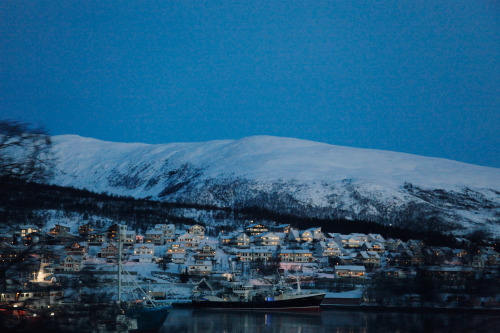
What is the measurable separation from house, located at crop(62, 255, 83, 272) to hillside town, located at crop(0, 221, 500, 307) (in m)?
0.10

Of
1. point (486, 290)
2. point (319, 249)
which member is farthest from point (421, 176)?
point (486, 290)

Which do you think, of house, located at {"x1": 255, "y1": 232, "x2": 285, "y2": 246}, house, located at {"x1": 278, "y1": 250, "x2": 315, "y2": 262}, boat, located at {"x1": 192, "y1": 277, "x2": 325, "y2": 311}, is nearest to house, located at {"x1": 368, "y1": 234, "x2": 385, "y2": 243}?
house, located at {"x1": 255, "y1": 232, "x2": 285, "y2": 246}

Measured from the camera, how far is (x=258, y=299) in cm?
4991

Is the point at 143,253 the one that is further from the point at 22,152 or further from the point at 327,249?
the point at 22,152

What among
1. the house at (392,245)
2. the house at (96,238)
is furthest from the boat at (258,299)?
the house at (392,245)

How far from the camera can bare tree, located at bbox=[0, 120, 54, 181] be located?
7902 mm

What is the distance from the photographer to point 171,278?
57.0 m

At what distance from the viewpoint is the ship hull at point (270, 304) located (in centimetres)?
4641

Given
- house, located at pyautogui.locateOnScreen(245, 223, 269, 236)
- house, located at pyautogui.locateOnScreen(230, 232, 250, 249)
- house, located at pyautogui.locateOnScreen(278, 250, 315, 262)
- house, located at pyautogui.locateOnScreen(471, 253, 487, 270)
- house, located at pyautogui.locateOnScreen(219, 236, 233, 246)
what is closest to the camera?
house, located at pyautogui.locateOnScreen(471, 253, 487, 270)

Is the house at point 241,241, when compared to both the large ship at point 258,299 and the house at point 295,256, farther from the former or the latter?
the large ship at point 258,299

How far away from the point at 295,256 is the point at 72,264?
29935 mm

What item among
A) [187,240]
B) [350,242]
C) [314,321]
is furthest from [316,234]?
[314,321]

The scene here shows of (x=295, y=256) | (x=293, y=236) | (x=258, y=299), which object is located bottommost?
(x=258, y=299)

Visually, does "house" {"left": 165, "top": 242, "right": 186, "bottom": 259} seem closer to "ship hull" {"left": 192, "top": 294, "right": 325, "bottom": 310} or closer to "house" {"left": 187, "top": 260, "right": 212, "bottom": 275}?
"house" {"left": 187, "top": 260, "right": 212, "bottom": 275}
